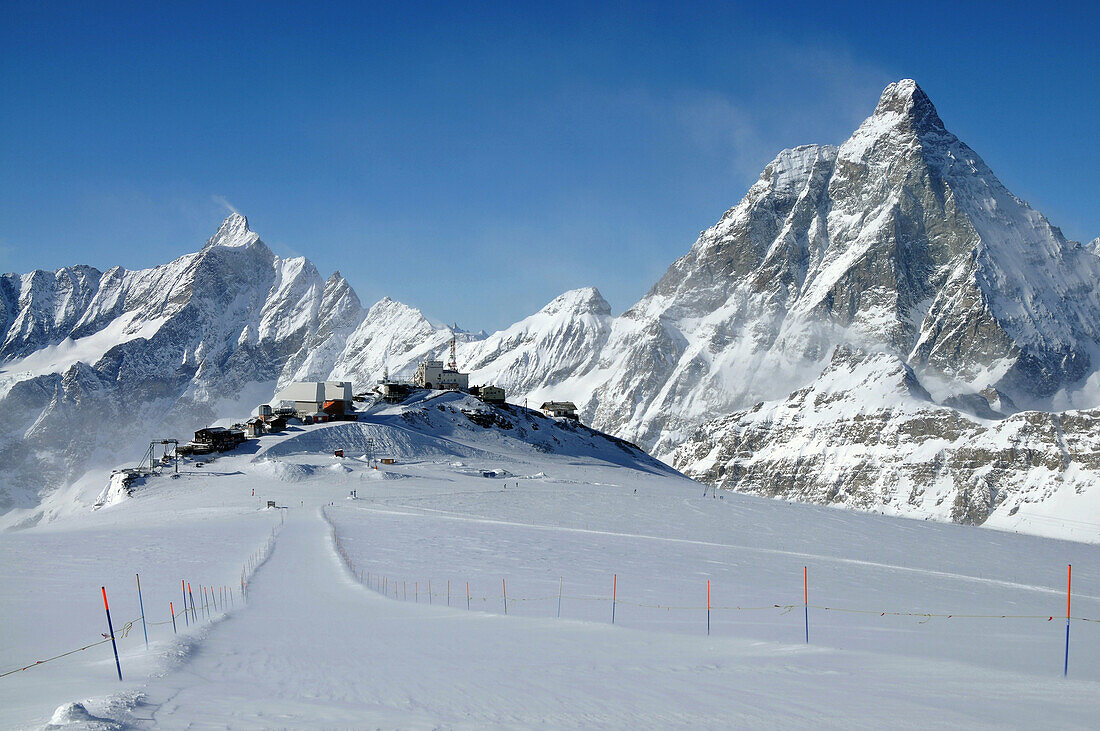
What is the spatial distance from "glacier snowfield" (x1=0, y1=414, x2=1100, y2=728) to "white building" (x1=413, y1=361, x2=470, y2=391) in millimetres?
89549

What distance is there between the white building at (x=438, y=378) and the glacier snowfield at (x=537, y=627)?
89.5 metres

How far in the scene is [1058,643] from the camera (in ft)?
74.0

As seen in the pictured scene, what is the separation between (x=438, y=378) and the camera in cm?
15200

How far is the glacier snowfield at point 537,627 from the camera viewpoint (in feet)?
42.9

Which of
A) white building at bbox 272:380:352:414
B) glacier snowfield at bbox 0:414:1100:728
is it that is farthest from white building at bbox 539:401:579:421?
glacier snowfield at bbox 0:414:1100:728

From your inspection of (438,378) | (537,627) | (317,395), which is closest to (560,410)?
(438,378)

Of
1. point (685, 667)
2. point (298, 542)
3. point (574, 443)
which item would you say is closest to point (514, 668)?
point (685, 667)

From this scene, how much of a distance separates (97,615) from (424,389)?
12355 centimetres

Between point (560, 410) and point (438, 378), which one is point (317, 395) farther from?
point (560, 410)

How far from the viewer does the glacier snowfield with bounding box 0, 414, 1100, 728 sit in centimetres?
1309

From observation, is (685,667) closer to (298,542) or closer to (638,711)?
(638,711)

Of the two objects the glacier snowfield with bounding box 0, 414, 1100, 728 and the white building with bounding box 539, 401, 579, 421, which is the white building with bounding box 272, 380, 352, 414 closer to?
the white building with bounding box 539, 401, 579, 421

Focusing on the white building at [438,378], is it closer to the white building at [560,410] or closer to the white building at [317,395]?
the white building at [560,410]

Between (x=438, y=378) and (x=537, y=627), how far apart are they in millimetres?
132457
